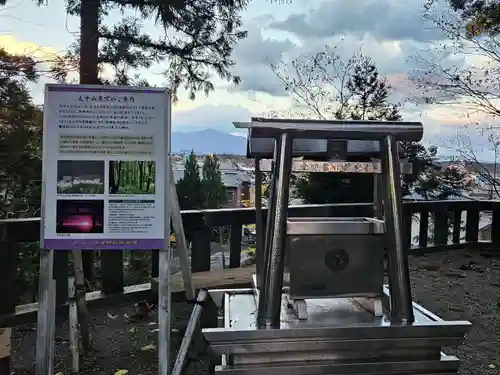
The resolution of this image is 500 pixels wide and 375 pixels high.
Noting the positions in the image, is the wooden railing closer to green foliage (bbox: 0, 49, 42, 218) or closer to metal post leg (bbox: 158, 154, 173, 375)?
green foliage (bbox: 0, 49, 42, 218)

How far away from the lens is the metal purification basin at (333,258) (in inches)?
94.0

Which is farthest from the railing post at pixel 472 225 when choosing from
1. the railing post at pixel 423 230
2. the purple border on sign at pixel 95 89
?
the purple border on sign at pixel 95 89

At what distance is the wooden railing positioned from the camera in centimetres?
359

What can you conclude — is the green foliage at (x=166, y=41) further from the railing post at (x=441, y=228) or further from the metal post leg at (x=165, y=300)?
the railing post at (x=441, y=228)

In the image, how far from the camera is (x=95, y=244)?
2.41 m

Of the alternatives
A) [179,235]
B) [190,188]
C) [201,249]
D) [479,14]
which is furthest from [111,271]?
[479,14]

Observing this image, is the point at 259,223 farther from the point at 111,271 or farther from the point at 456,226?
the point at 456,226

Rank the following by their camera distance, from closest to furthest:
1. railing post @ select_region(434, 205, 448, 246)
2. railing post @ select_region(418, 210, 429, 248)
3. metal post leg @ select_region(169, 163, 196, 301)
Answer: metal post leg @ select_region(169, 163, 196, 301), railing post @ select_region(418, 210, 429, 248), railing post @ select_region(434, 205, 448, 246)

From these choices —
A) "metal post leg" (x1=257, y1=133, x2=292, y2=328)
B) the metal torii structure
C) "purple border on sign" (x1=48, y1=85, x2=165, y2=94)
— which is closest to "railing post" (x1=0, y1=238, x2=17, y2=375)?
"purple border on sign" (x1=48, y1=85, x2=165, y2=94)

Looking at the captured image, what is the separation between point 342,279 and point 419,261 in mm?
4726

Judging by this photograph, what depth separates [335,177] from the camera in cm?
796

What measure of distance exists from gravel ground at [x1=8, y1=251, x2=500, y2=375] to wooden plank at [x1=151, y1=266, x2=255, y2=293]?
25 centimetres

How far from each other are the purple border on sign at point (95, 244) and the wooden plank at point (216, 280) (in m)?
1.57

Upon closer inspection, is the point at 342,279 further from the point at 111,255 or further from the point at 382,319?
the point at 111,255
